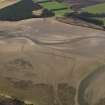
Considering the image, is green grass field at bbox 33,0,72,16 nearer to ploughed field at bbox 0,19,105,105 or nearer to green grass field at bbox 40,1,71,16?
green grass field at bbox 40,1,71,16

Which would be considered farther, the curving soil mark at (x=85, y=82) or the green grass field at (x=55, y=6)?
the green grass field at (x=55, y=6)

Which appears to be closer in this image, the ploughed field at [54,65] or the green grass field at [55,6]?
the ploughed field at [54,65]

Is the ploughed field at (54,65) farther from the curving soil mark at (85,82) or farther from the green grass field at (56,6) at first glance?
the green grass field at (56,6)

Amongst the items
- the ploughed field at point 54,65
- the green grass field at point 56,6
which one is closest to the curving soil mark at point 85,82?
the ploughed field at point 54,65

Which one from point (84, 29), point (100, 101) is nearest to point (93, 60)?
point (100, 101)

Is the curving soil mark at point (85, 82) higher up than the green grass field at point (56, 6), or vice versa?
the curving soil mark at point (85, 82)

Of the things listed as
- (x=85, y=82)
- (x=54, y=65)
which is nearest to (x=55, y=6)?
(x=54, y=65)

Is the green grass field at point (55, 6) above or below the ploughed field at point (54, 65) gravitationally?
below

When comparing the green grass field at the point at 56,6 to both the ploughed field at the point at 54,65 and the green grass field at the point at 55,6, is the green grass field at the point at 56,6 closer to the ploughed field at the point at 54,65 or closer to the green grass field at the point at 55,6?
the green grass field at the point at 55,6
